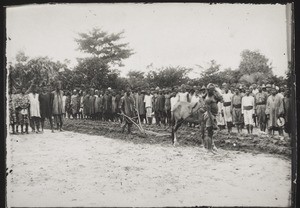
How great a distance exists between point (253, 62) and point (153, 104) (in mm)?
2270

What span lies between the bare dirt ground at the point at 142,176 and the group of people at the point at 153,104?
1.98 feet

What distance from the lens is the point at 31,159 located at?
25.3 feet

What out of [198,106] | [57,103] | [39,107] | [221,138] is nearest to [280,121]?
[221,138]

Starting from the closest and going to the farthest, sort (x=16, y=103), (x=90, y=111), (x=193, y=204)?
(x=193, y=204) → (x=16, y=103) → (x=90, y=111)

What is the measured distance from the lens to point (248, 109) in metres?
8.38

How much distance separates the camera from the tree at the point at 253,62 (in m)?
7.54

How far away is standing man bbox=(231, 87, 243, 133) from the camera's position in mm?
8346

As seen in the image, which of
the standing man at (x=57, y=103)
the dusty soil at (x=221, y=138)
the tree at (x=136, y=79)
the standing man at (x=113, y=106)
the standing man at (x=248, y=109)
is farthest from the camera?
the standing man at (x=113, y=106)

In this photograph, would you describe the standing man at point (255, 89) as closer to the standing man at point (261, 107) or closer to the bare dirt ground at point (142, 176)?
the standing man at point (261, 107)

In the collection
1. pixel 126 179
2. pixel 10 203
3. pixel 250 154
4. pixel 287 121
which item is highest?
pixel 287 121

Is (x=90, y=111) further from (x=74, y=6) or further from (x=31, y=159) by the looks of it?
(x=74, y=6)

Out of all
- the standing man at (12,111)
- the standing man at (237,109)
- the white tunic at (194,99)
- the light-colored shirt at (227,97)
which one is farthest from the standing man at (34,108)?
the standing man at (237,109)

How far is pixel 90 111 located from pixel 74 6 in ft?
8.73

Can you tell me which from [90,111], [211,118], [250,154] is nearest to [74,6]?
[90,111]
